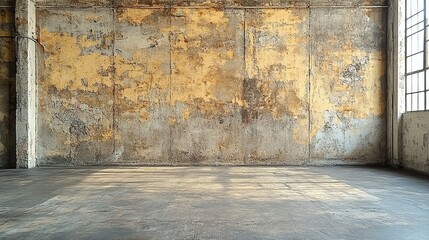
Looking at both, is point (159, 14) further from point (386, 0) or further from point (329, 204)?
point (329, 204)

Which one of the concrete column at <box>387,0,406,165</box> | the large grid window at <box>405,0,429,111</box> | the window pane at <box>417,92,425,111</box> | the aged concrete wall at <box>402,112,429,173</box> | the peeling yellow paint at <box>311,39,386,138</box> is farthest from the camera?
the peeling yellow paint at <box>311,39,386,138</box>

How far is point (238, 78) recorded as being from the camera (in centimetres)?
1201

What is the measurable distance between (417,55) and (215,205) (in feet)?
26.4

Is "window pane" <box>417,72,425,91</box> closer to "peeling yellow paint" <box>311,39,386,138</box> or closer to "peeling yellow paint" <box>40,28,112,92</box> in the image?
"peeling yellow paint" <box>311,39,386,138</box>

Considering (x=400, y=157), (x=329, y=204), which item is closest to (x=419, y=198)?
(x=329, y=204)

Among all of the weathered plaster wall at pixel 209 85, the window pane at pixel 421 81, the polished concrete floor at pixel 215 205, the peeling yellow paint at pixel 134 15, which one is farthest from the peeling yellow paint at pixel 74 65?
the window pane at pixel 421 81

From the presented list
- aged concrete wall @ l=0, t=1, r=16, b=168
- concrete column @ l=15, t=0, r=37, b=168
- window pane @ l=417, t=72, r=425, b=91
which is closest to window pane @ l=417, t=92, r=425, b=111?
window pane @ l=417, t=72, r=425, b=91

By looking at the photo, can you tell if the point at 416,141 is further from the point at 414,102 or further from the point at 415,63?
the point at 415,63

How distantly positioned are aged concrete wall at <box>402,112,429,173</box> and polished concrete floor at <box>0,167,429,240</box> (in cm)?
64

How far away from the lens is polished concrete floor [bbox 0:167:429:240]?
4750mm

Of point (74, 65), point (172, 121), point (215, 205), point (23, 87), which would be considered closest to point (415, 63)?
point (172, 121)

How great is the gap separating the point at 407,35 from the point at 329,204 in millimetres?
7439

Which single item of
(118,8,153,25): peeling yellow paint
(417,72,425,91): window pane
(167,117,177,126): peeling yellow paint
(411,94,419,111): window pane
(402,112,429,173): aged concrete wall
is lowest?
(402,112,429,173): aged concrete wall

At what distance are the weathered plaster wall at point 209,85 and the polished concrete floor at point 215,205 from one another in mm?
1955
